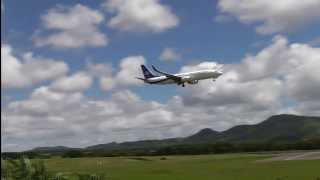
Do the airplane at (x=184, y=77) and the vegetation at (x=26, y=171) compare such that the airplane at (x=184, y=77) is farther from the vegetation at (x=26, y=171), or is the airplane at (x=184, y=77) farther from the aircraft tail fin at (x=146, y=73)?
the vegetation at (x=26, y=171)

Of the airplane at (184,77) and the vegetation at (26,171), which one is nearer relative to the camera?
the vegetation at (26,171)

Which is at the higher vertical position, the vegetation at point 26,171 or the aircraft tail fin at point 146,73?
the aircraft tail fin at point 146,73

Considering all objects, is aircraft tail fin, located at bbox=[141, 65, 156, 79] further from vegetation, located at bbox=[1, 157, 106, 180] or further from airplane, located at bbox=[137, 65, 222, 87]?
vegetation, located at bbox=[1, 157, 106, 180]

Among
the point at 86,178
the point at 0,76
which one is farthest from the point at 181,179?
the point at 0,76

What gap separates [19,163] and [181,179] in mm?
77259

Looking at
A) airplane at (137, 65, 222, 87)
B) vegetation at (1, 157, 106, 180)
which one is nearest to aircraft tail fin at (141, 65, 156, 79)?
airplane at (137, 65, 222, 87)

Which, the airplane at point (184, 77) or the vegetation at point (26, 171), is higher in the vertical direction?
the airplane at point (184, 77)

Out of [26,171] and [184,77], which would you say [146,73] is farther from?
[26,171]

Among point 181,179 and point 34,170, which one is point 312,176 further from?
point 34,170

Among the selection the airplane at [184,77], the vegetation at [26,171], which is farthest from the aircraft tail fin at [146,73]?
the vegetation at [26,171]

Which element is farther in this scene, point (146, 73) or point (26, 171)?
point (146, 73)

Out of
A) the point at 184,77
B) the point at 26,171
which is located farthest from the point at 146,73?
the point at 26,171

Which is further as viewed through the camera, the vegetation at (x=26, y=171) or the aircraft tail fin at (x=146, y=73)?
the aircraft tail fin at (x=146, y=73)

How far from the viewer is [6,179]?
32.9 metres
